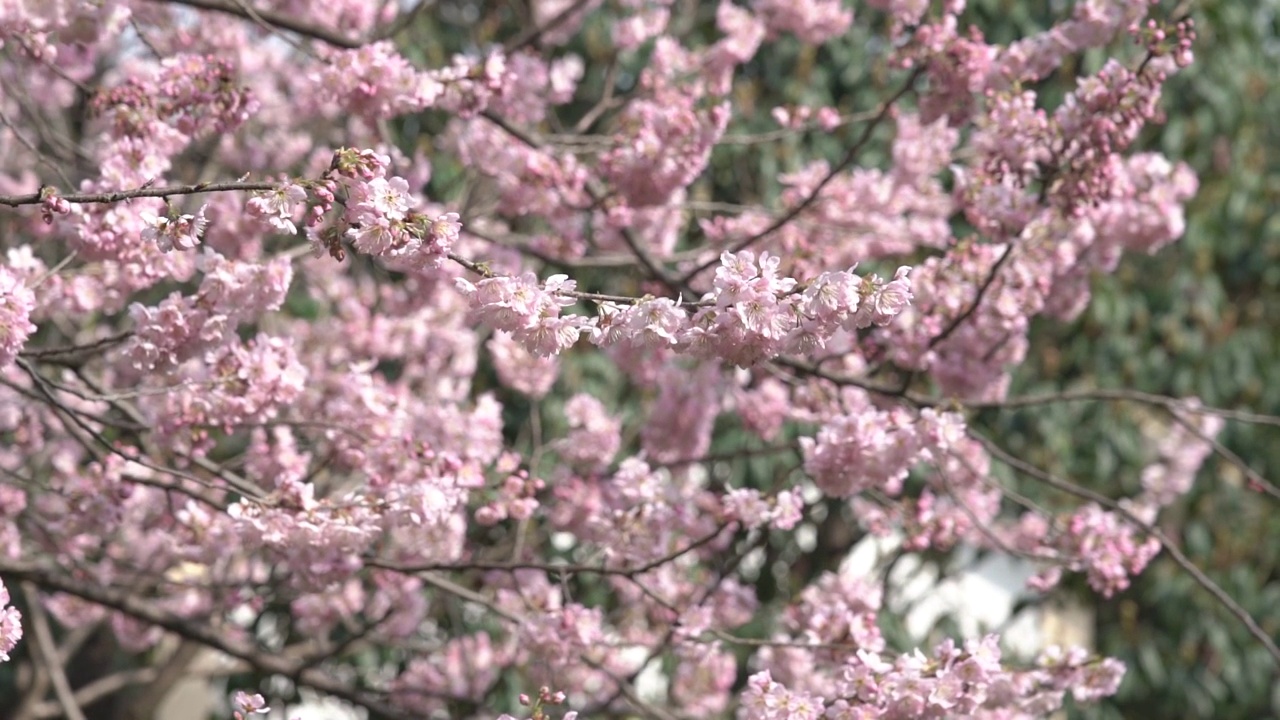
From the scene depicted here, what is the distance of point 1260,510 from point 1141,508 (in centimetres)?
116

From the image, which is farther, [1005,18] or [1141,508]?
[1005,18]

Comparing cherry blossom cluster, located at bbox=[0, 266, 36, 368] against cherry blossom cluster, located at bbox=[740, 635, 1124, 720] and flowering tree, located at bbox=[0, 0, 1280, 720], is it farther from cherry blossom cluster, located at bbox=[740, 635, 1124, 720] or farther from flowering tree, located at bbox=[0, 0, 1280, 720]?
cherry blossom cluster, located at bbox=[740, 635, 1124, 720]

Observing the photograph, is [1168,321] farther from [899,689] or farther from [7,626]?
[7,626]

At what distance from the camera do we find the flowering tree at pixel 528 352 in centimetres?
197

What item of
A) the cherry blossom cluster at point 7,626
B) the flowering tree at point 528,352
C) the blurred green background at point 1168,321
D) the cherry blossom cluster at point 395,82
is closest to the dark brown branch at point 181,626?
the flowering tree at point 528,352

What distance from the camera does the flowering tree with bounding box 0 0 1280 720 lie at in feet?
6.46

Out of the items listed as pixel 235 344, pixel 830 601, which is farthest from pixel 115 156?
pixel 830 601

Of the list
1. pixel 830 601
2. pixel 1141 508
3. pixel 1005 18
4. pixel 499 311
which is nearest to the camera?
pixel 499 311

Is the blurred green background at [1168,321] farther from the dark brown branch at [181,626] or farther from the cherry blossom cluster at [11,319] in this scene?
the cherry blossom cluster at [11,319]

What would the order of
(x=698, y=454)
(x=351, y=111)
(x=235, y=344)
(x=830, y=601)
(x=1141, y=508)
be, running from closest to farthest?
(x=235, y=344)
(x=351, y=111)
(x=830, y=601)
(x=698, y=454)
(x=1141, y=508)

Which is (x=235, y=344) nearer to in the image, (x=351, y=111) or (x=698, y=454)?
(x=351, y=111)

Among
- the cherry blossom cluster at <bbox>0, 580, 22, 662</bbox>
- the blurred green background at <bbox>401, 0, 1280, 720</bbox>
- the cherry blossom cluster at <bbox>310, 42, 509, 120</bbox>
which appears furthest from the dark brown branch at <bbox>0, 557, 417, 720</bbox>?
the blurred green background at <bbox>401, 0, 1280, 720</bbox>

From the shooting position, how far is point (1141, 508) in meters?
3.84

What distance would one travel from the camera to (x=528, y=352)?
5.22ft
